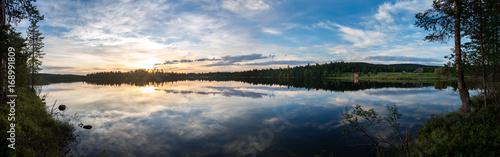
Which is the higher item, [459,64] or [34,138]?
[459,64]

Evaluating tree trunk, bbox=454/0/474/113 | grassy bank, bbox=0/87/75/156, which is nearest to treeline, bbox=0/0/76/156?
grassy bank, bbox=0/87/75/156

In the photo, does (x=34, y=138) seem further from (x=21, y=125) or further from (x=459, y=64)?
(x=459, y=64)

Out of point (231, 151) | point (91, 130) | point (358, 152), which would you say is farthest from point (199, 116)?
point (358, 152)

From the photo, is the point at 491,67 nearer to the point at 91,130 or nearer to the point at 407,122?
the point at 407,122

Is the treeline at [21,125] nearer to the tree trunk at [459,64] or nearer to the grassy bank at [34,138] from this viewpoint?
the grassy bank at [34,138]

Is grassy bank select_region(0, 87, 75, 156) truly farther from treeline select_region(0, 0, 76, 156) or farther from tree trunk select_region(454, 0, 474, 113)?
tree trunk select_region(454, 0, 474, 113)

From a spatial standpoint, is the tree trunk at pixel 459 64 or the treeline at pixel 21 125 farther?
the tree trunk at pixel 459 64

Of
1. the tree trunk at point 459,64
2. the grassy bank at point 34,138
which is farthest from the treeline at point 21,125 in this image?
the tree trunk at point 459,64

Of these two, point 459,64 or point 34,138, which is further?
point 459,64

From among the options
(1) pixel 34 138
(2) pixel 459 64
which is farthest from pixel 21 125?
(2) pixel 459 64

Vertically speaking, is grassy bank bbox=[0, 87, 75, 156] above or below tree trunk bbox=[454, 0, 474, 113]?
below

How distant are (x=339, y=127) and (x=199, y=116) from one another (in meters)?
15.6

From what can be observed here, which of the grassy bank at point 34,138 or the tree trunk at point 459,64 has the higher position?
the tree trunk at point 459,64

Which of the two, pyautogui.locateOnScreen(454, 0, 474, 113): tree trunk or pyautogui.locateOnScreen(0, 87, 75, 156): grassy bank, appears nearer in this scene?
pyautogui.locateOnScreen(0, 87, 75, 156): grassy bank
